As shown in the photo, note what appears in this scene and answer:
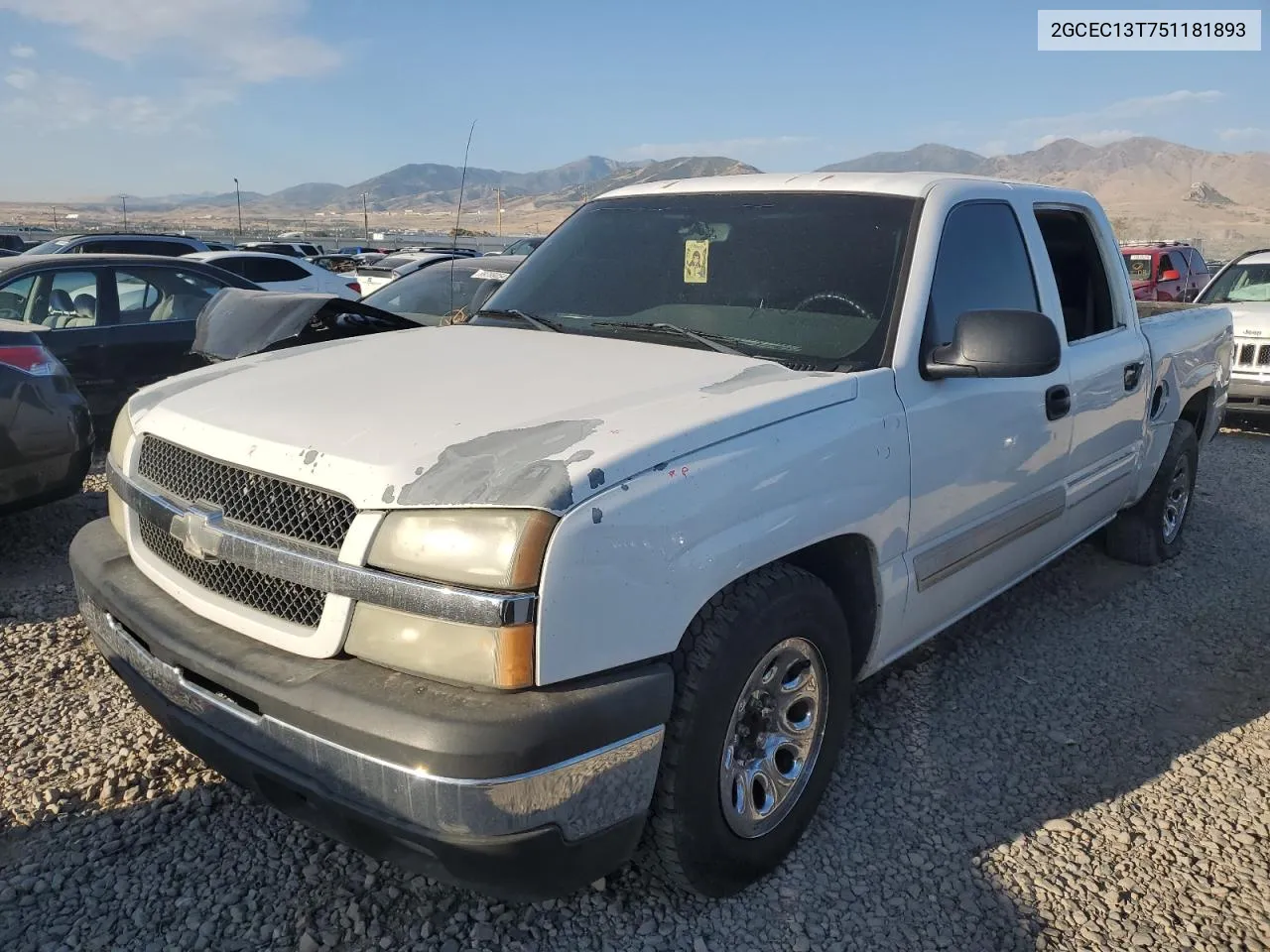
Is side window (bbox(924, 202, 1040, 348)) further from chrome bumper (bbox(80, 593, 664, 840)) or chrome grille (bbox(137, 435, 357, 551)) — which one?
chrome grille (bbox(137, 435, 357, 551))

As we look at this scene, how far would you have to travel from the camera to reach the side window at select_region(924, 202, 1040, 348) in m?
3.09

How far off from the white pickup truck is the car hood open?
0.74 meters

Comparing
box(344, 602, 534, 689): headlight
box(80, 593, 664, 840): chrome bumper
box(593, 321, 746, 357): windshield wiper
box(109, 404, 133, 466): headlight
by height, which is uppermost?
box(593, 321, 746, 357): windshield wiper

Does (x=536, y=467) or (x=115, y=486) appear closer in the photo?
(x=536, y=467)

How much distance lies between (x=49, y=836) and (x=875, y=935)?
2.25 meters

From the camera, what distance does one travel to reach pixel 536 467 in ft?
6.56

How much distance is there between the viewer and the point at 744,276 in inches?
126

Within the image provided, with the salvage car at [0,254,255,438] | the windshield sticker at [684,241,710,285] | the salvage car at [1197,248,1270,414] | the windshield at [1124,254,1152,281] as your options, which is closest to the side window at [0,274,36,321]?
the salvage car at [0,254,255,438]

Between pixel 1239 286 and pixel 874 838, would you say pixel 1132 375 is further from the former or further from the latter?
pixel 1239 286

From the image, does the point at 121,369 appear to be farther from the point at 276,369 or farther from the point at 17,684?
the point at 276,369

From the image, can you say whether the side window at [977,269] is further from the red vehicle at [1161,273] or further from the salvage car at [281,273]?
the red vehicle at [1161,273]

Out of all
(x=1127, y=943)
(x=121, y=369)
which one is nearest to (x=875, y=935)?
(x=1127, y=943)

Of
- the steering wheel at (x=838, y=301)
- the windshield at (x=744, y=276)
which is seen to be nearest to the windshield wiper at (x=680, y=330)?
the windshield at (x=744, y=276)

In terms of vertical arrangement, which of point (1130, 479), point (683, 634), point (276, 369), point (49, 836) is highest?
point (276, 369)
